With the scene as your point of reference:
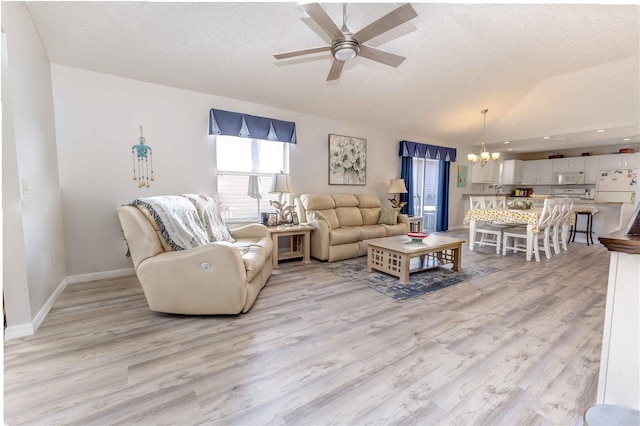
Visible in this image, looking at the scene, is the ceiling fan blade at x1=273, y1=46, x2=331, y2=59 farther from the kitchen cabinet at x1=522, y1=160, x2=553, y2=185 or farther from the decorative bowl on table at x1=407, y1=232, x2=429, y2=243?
the kitchen cabinet at x1=522, y1=160, x2=553, y2=185

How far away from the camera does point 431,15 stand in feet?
9.60

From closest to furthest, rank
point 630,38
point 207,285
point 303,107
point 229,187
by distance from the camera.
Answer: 1. point 207,285
2. point 630,38
3. point 229,187
4. point 303,107

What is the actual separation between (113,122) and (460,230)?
7.58 m

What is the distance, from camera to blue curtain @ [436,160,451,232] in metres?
6.96

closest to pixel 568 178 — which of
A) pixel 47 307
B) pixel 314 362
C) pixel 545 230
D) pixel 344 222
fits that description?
pixel 545 230

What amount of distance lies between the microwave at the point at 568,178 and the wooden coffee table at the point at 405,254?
19.1 ft

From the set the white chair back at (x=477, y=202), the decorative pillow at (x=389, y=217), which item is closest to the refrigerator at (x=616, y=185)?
the white chair back at (x=477, y=202)

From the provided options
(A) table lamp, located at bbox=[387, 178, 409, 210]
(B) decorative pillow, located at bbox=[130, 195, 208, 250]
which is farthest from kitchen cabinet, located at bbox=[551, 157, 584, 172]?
(B) decorative pillow, located at bbox=[130, 195, 208, 250]

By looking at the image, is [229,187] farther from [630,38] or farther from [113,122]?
[630,38]

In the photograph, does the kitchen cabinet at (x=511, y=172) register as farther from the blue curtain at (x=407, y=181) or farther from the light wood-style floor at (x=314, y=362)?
the light wood-style floor at (x=314, y=362)

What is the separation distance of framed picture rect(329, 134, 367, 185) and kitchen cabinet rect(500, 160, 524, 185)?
16.9 feet

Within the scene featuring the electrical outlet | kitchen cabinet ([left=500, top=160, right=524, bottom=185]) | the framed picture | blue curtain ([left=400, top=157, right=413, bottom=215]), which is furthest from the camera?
kitchen cabinet ([left=500, top=160, right=524, bottom=185])

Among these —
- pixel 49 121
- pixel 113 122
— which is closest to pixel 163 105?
pixel 113 122

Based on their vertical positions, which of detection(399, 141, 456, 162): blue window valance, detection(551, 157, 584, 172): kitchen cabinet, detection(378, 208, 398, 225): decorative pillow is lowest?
detection(378, 208, 398, 225): decorative pillow
